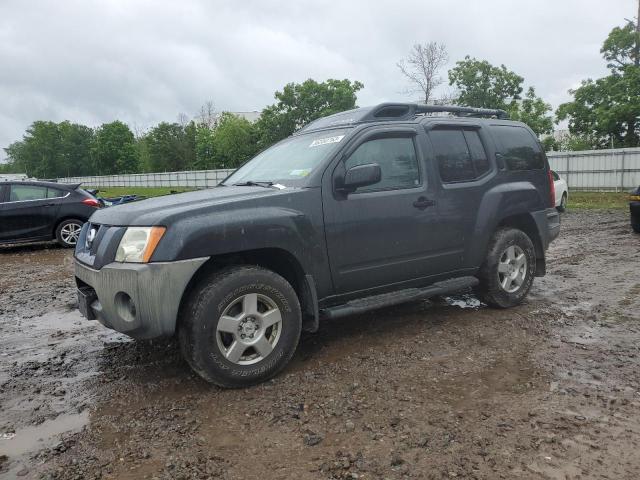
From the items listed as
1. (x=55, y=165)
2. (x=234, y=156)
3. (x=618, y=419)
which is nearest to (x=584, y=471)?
(x=618, y=419)

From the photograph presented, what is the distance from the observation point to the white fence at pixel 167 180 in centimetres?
4431

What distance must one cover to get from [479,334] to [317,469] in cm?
247

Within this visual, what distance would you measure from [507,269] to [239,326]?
300cm

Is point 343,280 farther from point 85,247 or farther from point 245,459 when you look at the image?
point 85,247

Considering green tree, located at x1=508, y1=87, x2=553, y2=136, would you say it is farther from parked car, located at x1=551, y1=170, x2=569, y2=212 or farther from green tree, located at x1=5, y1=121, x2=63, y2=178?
green tree, located at x1=5, y1=121, x2=63, y2=178

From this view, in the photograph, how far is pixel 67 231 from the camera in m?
10.8

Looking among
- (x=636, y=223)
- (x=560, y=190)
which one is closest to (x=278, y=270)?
(x=636, y=223)

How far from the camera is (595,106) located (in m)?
31.5

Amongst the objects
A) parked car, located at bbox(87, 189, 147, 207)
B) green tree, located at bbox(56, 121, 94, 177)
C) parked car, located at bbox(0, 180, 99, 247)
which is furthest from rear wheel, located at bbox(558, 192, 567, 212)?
green tree, located at bbox(56, 121, 94, 177)

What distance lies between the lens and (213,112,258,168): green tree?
57.3 metres

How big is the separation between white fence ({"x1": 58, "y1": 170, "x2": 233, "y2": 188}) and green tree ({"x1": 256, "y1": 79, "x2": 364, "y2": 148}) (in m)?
7.37

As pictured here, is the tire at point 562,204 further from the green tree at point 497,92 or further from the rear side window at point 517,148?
the green tree at point 497,92

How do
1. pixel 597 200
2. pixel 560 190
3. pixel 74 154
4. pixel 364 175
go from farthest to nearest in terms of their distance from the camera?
pixel 74 154
pixel 597 200
pixel 560 190
pixel 364 175

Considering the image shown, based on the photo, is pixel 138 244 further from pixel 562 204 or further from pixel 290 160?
pixel 562 204
